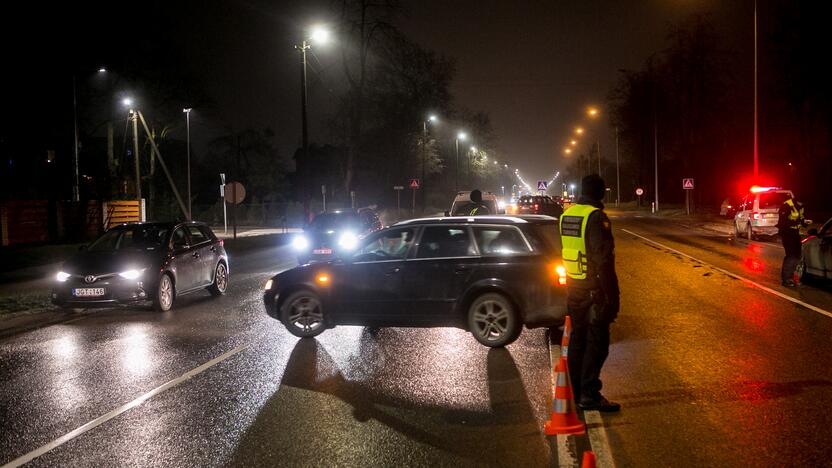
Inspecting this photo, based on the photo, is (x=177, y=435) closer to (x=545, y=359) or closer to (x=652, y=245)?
(x=545, y=359)

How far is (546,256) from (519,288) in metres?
0.49

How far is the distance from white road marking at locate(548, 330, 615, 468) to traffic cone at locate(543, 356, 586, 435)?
9 cm

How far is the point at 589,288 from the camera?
5758mm

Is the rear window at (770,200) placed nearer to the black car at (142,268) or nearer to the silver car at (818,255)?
the silver car at (818,255)

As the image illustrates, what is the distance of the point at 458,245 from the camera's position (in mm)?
8883

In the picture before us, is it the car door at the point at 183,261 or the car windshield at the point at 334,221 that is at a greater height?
the car windshield at the point at 334,221

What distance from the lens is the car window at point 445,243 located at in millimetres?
8859

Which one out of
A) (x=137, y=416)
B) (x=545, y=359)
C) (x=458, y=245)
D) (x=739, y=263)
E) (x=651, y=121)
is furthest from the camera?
(x=651, y=121)

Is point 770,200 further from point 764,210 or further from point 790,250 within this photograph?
point 790,250

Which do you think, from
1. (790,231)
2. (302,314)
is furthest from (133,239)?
(790,231)

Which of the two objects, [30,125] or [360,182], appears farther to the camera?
[360,182]

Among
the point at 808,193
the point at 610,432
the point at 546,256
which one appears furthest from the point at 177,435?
the point at 808,193

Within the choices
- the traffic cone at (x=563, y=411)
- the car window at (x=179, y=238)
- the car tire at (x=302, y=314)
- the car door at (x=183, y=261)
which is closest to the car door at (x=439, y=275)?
the car tire at (x=302, y=314)

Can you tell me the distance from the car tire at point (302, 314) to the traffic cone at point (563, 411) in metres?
4.62
